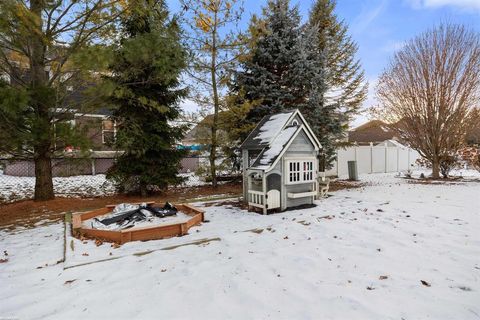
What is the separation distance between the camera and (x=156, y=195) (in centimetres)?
941

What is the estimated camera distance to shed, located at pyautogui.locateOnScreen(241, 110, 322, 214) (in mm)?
6547

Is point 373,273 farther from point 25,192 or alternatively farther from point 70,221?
point 25,192

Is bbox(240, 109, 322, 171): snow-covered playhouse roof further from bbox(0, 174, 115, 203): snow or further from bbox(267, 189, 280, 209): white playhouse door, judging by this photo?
bbox(0, 174, 115, 203): snow

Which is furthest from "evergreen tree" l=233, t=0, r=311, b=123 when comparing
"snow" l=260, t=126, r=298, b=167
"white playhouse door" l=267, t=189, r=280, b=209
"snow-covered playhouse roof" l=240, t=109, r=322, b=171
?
"white playhouse door" l=267, t=189, r=280, b=209

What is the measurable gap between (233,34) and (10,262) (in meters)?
9.45

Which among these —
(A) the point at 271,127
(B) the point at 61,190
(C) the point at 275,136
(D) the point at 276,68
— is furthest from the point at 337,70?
(B) the point at 61,190

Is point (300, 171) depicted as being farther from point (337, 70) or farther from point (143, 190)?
point (337, 70)

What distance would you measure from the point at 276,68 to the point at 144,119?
638cm

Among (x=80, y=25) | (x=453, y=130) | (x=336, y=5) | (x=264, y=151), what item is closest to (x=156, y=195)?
(x=264, y=151)

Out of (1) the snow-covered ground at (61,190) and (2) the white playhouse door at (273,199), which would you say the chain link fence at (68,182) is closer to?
(1) the snow-covered ground at (61,190)

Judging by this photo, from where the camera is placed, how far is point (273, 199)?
657cm

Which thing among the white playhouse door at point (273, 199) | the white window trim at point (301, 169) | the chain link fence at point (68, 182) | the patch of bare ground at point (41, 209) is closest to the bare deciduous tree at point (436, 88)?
the white window trim at point (301, 169)

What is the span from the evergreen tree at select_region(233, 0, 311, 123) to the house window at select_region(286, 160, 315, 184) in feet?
15.4

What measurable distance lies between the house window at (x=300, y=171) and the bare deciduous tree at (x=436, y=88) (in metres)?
9.58
